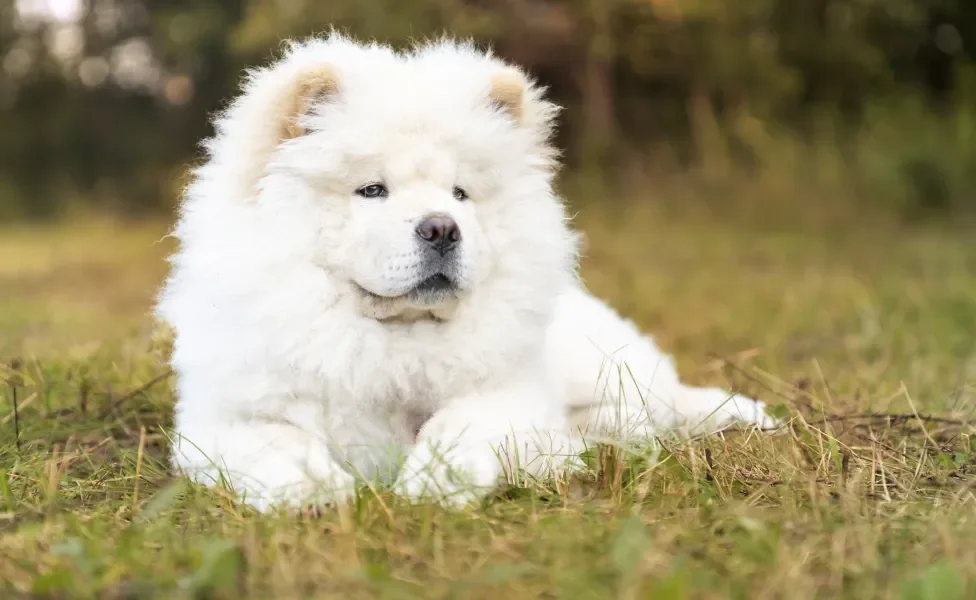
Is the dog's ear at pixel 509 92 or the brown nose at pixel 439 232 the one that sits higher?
the dog's ear at pixel 509 92

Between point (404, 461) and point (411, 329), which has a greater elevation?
point (411, 329)

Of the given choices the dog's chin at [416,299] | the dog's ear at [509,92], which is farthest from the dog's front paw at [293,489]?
the dog's ear at [509,92]

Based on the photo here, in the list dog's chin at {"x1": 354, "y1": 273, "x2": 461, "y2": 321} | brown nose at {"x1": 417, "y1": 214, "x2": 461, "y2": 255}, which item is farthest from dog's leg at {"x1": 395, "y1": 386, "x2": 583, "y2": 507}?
brown nose at {"x1": 417, "y1": 214, "x2": 461, "y2": 255}

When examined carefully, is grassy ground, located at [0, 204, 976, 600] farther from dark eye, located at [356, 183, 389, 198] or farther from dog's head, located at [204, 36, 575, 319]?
dark eye, located at [356, 183, 389, 198]

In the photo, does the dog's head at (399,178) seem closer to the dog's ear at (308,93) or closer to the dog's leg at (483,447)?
the dog's ear at (308,93)

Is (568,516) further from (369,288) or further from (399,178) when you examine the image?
(399,178)

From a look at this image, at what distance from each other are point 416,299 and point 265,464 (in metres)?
0.57

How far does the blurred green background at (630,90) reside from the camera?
1023cm

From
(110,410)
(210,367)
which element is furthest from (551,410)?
(110,410)

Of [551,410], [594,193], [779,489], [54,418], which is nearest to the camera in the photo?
[779,489]

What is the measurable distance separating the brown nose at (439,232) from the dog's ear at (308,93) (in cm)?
46

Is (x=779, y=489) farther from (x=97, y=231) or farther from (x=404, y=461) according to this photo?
(x=97, y=231)

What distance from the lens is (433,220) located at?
247 centimetres

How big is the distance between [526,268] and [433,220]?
0.38m
